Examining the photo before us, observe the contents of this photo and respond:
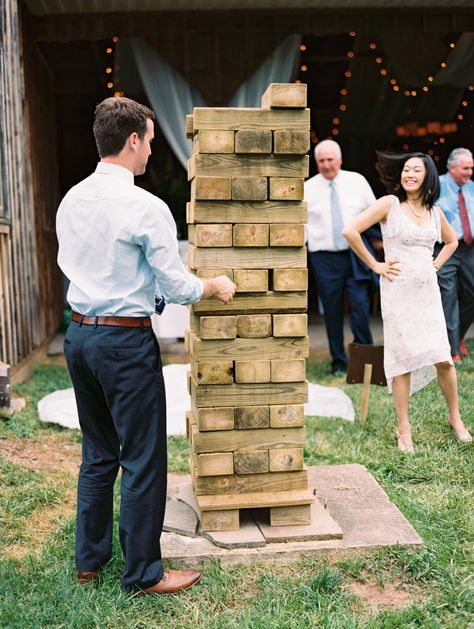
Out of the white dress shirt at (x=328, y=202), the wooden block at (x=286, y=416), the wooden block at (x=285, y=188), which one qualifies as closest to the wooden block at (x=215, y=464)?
the wooden block at (x=286, y=416)

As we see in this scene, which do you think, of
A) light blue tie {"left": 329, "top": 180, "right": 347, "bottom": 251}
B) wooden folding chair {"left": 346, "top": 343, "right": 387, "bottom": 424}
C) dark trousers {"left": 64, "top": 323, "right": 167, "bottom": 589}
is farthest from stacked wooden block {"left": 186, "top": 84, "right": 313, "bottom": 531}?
light blue tie {"left": 329, "top": 180, "right": 347, "bottom": 251}

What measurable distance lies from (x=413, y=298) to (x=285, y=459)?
5.45 ft

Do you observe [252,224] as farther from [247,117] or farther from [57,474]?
[57,474]

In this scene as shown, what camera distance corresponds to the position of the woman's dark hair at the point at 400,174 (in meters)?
4.59

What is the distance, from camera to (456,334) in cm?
701

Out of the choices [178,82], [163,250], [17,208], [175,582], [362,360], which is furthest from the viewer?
[178,82]

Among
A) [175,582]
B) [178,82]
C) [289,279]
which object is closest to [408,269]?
[289,279]

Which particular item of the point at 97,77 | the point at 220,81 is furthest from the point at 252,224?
the point at 97,77

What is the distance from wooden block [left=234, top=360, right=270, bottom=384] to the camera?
11.0 feet

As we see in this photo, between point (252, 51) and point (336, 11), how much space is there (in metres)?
Answer: 0.94

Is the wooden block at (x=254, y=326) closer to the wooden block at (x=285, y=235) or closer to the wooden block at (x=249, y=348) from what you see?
the wooden block at (x=249, y=348)

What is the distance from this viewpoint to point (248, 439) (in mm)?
3393

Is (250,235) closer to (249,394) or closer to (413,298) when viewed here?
(249,394)

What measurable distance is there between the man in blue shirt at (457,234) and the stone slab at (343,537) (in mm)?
3316
